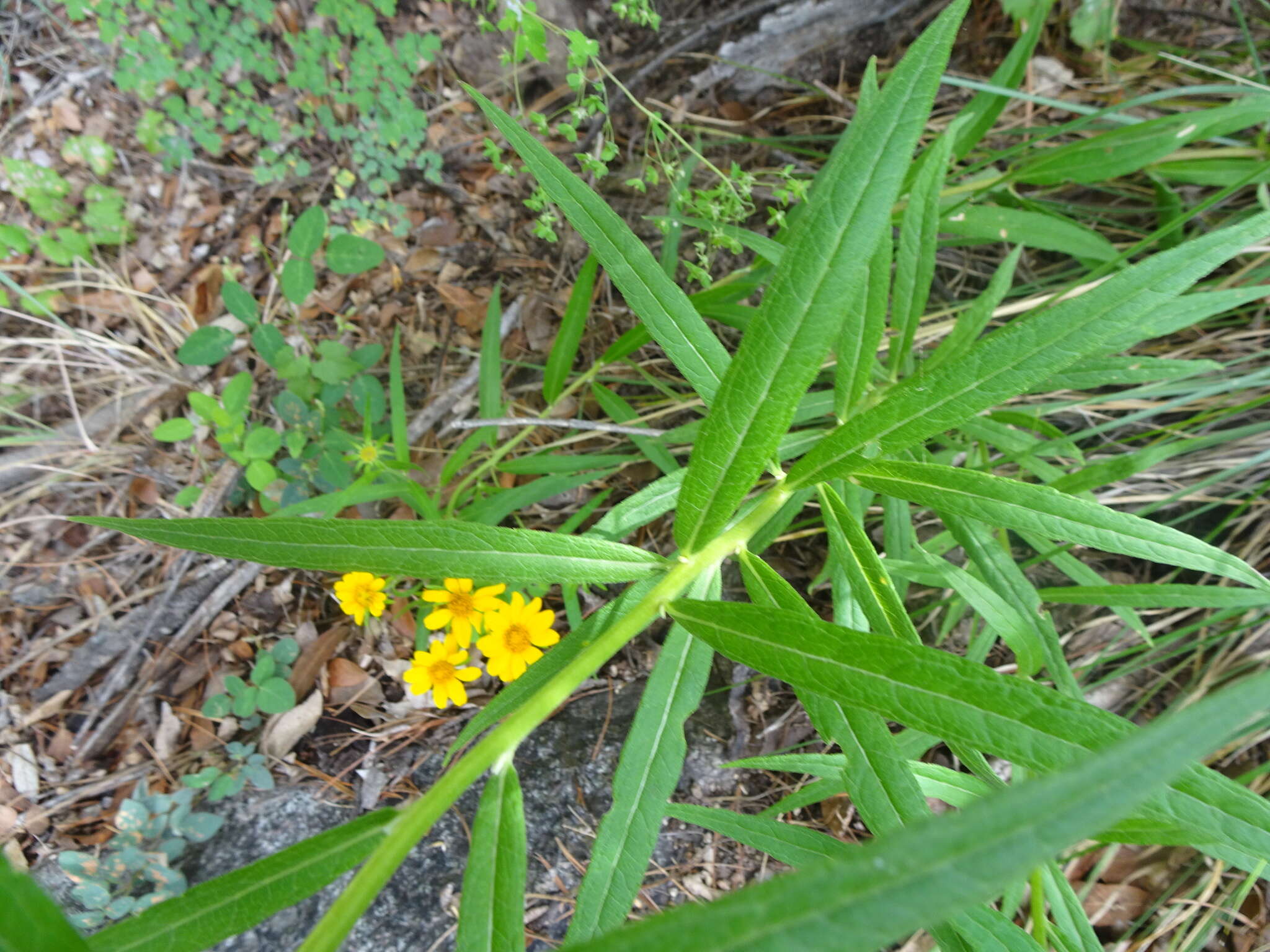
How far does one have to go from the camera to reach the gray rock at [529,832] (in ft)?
5.99

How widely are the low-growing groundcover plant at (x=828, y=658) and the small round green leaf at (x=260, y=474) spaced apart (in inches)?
51.5

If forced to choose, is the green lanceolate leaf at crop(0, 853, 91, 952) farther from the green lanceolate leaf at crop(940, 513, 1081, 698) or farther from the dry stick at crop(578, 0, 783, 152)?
the dry stick at crop(578, 0, 783, 152)

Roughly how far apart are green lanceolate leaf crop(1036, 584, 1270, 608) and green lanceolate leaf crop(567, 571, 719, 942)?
1008 mm

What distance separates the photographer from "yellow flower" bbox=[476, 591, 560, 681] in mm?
1373

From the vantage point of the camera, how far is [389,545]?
3.23ft

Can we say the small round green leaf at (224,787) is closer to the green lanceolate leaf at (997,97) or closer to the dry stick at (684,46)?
the dry stick at (684,46)

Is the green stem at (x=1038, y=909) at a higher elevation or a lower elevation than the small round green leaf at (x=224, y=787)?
higher

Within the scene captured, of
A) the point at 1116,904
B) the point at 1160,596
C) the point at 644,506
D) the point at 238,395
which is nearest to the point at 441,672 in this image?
the point at 644,506

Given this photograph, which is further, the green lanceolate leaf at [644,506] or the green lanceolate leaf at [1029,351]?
the green lanceolate leaf at [644,506]

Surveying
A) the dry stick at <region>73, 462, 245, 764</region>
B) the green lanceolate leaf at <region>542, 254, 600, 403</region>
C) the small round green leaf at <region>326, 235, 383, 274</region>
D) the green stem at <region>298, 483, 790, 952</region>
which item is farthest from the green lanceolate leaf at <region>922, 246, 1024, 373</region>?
the dry stick at <region>73, 462, 245, 764</region>

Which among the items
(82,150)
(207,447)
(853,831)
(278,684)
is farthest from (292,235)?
(853,831)

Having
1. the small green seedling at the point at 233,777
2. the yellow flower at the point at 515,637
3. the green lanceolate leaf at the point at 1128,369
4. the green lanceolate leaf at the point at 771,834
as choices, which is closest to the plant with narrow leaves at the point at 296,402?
the small green seedling at the point at 233,777

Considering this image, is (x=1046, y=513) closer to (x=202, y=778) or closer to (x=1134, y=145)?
(x=1134, y=145)

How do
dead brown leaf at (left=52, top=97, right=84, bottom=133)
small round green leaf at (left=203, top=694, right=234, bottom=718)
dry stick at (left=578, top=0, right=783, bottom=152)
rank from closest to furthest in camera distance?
small round green leaf at (left=203, top=694, right=234, bottom=718)
dry stick at (left=578, top=0, right=783, bottom=152)
dead brown leaf at (left=52, top=97, right=84, bottom=133)
